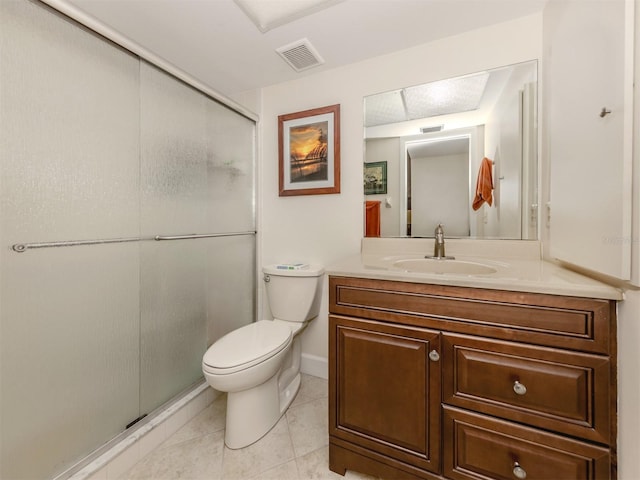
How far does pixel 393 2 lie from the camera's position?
48.7 inches

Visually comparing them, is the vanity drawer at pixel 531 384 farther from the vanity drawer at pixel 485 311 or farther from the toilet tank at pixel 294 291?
the toilet tank at pixel 294 291

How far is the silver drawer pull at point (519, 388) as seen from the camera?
2.64 ft

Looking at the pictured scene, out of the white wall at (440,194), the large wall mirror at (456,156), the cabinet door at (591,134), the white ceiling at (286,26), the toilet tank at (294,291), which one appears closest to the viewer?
the cabinet door at (591,134)

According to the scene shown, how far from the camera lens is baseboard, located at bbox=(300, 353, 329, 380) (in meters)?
1.84

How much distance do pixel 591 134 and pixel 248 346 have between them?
59.0 inches

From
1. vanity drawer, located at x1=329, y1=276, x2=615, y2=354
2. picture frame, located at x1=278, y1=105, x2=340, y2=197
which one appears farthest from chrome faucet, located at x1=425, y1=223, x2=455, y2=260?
picture frame, located at x1=278, y1=105, x2=340, y2=197

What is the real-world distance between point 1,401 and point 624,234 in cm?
188

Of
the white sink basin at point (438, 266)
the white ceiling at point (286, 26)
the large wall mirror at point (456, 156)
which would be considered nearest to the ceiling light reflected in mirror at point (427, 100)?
the large wall mirror at point (456, 156)

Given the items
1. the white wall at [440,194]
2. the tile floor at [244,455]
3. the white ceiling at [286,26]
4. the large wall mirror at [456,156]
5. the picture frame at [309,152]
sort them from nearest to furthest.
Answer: the tile floor at [244,455]
the white ceiling at [286,26]
the large wall mirror at [456,156]
the white wall at [440,194]
the picture frame at [309,152]

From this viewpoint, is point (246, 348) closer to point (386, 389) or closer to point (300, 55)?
point (386, 389)

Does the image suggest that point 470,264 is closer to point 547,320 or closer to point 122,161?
point 547,320

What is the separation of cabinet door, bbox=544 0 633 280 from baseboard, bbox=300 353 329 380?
143 cm

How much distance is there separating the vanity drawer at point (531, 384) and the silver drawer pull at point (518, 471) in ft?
0.47

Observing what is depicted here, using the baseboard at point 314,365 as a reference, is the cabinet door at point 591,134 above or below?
above
